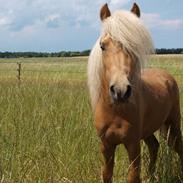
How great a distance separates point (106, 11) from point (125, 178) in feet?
5.61

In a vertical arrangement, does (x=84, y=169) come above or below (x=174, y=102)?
below

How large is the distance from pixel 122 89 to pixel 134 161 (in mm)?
908

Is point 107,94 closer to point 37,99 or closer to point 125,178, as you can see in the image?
point 125,178

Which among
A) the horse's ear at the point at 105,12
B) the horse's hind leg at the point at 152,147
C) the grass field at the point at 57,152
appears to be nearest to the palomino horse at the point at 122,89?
the horse's ear at the point at 105,12

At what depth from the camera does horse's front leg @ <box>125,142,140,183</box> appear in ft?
12.1

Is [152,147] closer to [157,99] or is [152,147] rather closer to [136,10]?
[157,99]

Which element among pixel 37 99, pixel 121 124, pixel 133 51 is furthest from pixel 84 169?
pixel 37 99

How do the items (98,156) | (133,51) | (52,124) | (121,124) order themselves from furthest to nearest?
1. (52,124)
2. (98,156)
3. (121,124)
4. (133,51)

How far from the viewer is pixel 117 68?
3.24 metres

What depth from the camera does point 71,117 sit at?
5.68 m

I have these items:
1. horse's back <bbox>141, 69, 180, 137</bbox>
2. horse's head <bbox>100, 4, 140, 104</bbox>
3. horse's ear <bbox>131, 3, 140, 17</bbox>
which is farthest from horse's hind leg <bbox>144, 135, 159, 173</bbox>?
horse's ear <bbox>131, 3, 140, 17</bbox>

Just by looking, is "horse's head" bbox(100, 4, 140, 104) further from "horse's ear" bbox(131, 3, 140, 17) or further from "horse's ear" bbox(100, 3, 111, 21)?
"horse's ear" bbox(131, 3, 140, 17)

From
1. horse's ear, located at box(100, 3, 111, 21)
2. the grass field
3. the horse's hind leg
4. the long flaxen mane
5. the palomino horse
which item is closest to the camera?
the palomino horse

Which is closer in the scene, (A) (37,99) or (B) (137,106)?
(B) (137,106)
